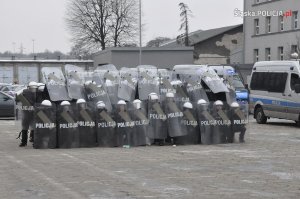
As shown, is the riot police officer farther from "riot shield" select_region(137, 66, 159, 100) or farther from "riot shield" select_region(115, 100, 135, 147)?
"riot shield" select_region(137, 66, 159, 100)

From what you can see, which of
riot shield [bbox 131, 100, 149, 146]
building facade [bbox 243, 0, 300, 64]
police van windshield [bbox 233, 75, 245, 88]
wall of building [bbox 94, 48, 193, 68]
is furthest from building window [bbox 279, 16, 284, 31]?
riot shield [bbox 131, 100, 149, 146]

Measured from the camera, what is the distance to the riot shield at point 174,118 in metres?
16.3

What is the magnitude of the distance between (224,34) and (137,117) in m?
64.2

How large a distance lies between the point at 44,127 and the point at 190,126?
13.7 feet

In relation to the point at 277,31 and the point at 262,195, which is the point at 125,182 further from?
the point at 277,31

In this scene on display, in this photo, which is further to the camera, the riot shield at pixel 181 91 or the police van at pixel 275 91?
the police van at pixel 275 91

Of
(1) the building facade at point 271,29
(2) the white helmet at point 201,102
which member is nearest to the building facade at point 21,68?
(1) the building facade at point 271,29

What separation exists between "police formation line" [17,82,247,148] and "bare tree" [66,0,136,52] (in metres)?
58.7

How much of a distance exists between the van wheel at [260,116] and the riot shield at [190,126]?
8.17 meters

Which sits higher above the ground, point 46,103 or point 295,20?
point 295,20

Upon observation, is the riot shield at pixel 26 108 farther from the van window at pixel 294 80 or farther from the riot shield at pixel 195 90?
the van window at pixel 294 80

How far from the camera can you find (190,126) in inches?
653

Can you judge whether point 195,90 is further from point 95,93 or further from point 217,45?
point 217,45

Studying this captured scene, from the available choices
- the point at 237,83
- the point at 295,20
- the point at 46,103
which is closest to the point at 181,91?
the point at 46,103
